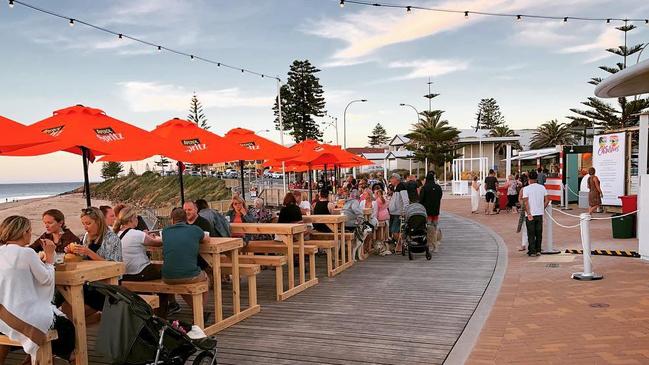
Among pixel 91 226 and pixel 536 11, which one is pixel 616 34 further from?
pixel 91 226

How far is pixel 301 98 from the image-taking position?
Result: 4888cm

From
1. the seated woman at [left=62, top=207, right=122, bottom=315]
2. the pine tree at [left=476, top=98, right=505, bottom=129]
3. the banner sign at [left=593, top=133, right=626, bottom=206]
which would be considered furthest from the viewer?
the pine tree at [left=476, top=98, right=505, bottom=129]

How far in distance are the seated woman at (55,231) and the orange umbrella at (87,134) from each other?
0.87 meters

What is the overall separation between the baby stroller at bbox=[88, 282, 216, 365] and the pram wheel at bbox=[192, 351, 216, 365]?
13 centimetres

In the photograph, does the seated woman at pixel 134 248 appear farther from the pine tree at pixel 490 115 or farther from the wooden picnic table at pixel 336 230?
the pine tree at pixel 490 115

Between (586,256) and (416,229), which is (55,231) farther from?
(586,256)

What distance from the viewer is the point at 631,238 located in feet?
35.8

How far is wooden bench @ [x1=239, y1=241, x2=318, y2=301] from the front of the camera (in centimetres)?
632

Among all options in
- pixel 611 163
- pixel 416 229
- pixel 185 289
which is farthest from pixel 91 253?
pixel 611 163

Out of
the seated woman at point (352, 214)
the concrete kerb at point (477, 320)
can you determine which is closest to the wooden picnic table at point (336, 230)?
the seated woman at point (352, 214)

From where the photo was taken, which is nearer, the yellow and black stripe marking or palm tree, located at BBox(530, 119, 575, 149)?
the yellow and black stripe marking

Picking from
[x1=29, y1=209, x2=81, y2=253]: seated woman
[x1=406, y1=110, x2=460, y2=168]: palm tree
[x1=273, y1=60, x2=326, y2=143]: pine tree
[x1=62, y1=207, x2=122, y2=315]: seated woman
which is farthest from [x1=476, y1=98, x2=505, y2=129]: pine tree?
[x1=62, y1=207, x2=122, y2=315]: seated woman

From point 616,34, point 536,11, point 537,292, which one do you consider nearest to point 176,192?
point 616,34

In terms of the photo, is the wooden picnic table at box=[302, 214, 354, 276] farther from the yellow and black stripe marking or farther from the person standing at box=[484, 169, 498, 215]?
the person standing at box=[484, 169, 498, 215]
